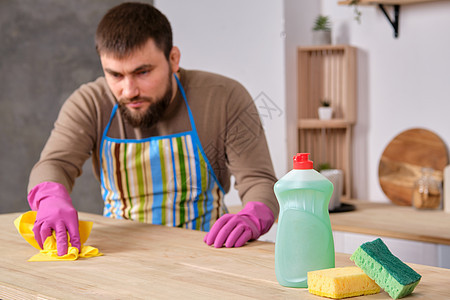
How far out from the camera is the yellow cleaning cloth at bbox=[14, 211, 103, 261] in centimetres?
127

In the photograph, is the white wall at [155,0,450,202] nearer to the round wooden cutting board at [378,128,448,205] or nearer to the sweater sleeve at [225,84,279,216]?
the round wooden cutting board at [378,128,448,205]

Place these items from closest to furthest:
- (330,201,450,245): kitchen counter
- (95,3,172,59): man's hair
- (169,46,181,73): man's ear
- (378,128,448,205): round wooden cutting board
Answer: (95,3,172,59): man's hair
(169,46,181,73): man's ear
(330,201,450,245): kitchen counter
(378,128,448,205): round wooden cutting board

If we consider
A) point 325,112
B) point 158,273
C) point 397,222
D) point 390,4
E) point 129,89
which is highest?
point 390,4

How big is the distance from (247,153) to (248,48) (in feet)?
3.94

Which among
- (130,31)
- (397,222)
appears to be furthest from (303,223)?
(397,222)

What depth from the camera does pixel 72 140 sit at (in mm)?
1756

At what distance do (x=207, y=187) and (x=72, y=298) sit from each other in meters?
0.94

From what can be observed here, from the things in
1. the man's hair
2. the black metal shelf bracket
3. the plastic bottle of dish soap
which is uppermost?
the black metal shelf bracket

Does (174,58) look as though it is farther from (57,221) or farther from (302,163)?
(302,163)

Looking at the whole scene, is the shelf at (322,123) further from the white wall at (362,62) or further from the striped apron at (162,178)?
the striped apron at (162,178)

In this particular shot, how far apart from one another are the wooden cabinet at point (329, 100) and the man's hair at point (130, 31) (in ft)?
3.93

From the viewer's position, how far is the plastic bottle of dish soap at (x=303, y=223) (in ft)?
3.16

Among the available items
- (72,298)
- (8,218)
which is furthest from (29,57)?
(72,298)

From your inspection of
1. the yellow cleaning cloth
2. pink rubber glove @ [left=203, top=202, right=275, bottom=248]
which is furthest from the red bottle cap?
the yellow cleaning cloth
